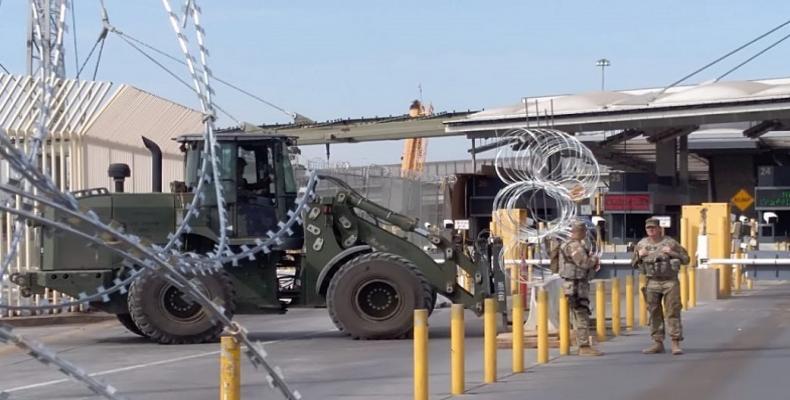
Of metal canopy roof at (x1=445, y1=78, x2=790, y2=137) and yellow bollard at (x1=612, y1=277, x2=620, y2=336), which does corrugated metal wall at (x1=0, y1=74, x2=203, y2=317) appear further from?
metal canopy roof at (x1=445, y1=78, x2=790, y2=137)

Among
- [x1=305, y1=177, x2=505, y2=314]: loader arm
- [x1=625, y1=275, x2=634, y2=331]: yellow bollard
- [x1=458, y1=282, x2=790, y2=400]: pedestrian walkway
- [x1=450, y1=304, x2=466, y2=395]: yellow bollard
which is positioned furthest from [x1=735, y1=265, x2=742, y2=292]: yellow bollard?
[x1=450, y1=304, x2=466, y2=395]: yellow bollard

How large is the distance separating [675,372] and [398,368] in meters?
2.93

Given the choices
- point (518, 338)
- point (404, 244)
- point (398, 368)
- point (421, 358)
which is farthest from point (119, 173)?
point (421, 358)

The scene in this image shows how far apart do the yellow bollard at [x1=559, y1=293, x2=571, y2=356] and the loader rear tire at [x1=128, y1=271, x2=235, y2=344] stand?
450 centimetres

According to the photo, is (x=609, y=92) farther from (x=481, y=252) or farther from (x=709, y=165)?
(x=481, y=252)

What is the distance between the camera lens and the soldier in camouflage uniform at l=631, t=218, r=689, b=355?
14047 mm

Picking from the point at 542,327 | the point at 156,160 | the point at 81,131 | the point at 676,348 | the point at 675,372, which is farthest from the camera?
the point at 81,131

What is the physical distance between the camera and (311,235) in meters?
17.1

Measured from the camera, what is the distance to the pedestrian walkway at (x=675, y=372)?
37.3 feet

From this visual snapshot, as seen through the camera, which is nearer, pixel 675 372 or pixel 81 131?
pixel 675 372

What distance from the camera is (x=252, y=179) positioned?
1731cm

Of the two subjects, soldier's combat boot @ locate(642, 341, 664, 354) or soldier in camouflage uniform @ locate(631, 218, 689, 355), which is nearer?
soldier in camouflage uniform @ locate(631, 218, 689, 355)

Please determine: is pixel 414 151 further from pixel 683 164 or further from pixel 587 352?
pixel 587 352

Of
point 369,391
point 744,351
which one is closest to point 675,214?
point 744,351
